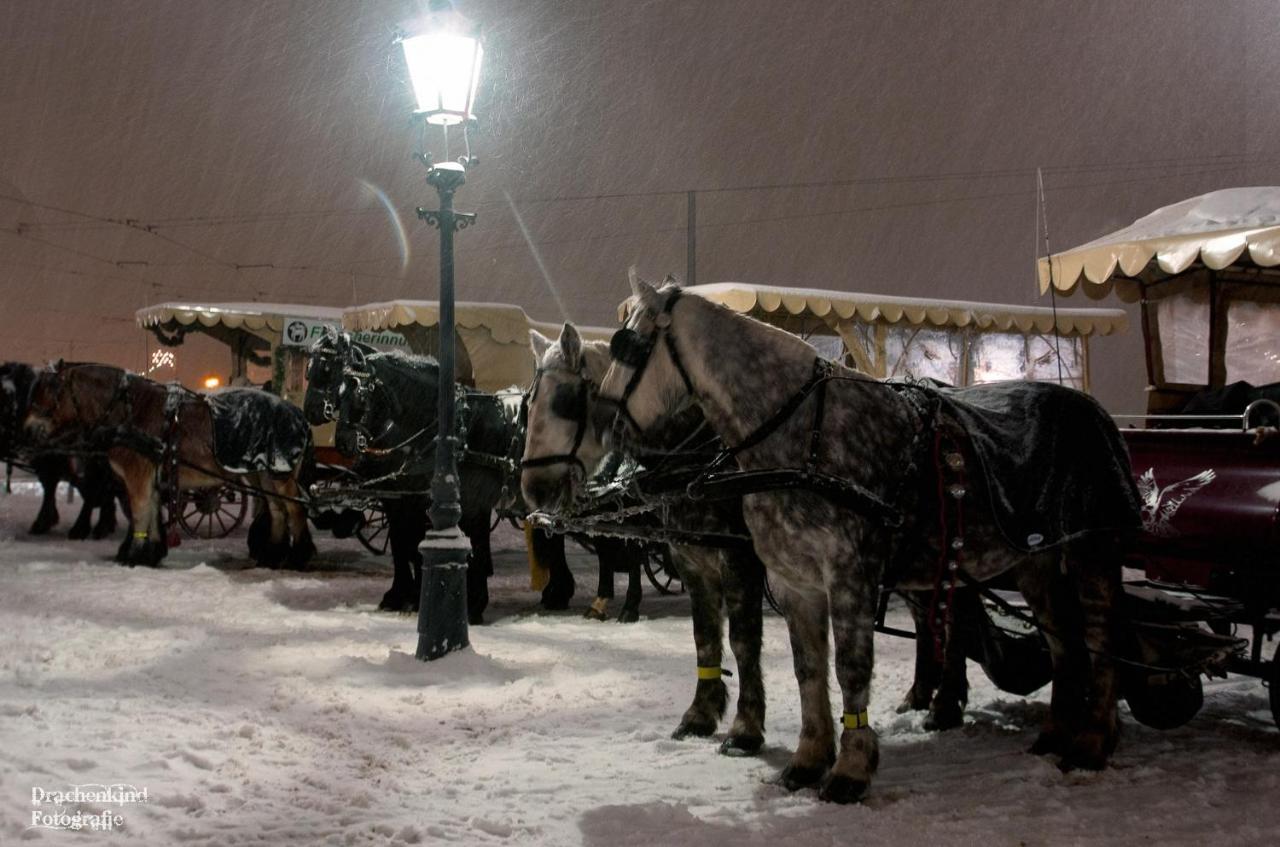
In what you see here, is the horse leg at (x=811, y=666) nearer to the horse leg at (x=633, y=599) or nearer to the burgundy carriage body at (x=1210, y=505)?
the burgundy carriage body at (x=1210, y=505)

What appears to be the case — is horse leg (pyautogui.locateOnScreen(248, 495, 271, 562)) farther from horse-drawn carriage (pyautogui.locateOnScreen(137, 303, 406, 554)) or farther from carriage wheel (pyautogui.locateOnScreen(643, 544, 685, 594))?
carriage wheel (pyautogui.locateOnScreen(643, 544, 685, 594))

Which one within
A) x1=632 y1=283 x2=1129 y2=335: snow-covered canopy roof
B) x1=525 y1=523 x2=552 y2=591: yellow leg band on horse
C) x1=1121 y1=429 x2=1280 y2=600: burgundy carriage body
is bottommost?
x1=525 y1=523 x2=552 y2=591: yellow leg band on horse

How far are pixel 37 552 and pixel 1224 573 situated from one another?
12717mm

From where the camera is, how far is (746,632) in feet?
17.3

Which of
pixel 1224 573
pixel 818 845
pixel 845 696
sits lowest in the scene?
pixel 818 845

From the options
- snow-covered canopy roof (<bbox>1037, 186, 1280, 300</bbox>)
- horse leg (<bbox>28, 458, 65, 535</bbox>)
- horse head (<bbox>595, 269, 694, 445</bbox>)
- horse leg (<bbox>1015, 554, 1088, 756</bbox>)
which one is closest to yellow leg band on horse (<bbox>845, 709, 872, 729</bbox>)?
horse leg (<bbox>1015, 554, 1088, 756</bbox>)

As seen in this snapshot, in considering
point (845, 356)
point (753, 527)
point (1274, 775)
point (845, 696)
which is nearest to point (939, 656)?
point (845, 696)

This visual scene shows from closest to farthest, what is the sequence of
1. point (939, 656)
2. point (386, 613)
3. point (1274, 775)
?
point (939, 656) → point (1274, 775) → point (386, 613)

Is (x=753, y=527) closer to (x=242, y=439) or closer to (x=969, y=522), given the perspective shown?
(x=969, y=522)

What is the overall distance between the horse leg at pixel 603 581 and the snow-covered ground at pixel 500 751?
0.72 meters

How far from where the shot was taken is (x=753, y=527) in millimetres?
4461

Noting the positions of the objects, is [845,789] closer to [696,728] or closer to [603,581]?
[696,728]

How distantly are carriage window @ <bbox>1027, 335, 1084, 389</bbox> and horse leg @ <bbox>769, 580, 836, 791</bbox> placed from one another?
9852 mm

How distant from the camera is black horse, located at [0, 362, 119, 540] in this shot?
12211 millimetres
